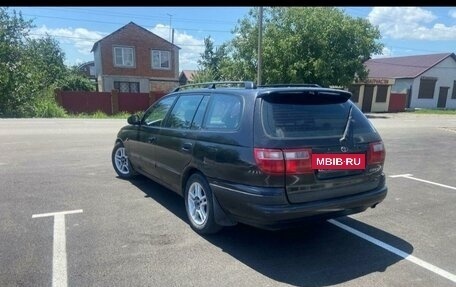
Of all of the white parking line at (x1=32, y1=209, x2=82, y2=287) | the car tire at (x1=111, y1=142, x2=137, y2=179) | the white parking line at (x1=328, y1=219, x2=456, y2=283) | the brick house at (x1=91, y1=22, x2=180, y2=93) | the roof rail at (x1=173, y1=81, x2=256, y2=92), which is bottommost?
the white parking line at (x1=32, y1=209, x2=82, y2=287)

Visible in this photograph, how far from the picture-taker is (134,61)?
114ft

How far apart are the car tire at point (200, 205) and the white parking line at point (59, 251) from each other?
4.59ft

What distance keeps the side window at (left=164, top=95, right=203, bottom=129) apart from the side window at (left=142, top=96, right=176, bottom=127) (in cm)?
23

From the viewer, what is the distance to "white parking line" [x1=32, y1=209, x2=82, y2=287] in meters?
3.04

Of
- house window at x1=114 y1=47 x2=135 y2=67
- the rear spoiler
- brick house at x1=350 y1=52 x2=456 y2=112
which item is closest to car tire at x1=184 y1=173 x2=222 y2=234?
the rear spoiler

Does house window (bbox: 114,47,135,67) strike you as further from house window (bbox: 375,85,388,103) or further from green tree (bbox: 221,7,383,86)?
house window (bbox: 375,85,388,103)

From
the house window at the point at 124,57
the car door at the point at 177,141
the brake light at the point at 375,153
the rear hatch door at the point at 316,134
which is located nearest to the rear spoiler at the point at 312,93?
the rear hatch door at the point at 316,134

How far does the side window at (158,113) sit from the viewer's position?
16.6 ft

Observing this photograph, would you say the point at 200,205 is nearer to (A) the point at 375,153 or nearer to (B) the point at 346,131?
(B) the point at 346,131

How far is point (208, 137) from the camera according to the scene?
3.84 metres

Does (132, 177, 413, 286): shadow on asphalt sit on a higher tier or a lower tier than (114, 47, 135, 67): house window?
lower

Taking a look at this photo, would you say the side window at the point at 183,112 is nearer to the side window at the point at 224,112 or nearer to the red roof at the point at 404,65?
the side window at the point at 224,112

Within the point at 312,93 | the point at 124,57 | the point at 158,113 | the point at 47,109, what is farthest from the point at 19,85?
the point at 312,93

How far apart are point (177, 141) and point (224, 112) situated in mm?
842
